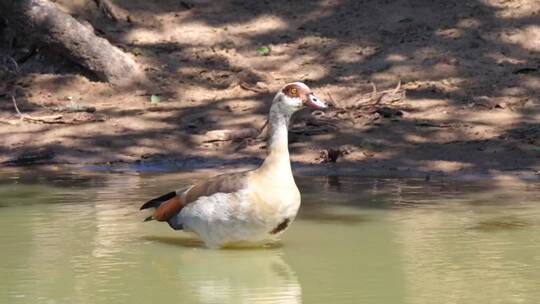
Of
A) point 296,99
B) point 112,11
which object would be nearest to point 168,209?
point 296,99

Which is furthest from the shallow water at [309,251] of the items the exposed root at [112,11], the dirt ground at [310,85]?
the exposed root at [112,11]

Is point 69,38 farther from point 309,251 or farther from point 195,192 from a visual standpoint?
point 309,251

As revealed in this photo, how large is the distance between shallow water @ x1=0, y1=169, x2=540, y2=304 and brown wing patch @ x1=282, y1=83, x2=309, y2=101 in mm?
1061

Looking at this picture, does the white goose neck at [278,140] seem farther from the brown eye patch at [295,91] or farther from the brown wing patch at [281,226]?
the brown wing patch at [281,226]

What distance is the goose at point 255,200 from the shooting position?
819 cm

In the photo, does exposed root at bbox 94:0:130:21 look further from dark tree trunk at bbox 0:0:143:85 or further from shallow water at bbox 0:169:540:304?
shallow water at bbox 0:169:540:304

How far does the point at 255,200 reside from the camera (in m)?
8.19

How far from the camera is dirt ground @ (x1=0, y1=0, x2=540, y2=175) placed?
13.2 m

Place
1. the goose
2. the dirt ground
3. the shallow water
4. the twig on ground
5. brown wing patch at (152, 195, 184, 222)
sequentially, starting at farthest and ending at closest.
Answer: the twig on ground → the dirt ground → brown wing patch at (152, 195, 184, 222) → the goose → the shallow water

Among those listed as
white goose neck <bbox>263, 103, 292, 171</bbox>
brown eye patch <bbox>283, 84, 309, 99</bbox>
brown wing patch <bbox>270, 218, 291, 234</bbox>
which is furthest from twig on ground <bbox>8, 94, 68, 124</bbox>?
brown wing patch <bbox>270, 218, 291, 234</bbox>

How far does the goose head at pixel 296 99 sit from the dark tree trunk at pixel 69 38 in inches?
300

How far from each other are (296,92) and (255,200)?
83 centimetres

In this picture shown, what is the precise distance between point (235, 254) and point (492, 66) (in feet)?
25.1

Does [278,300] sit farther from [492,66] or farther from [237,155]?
[492,66]
